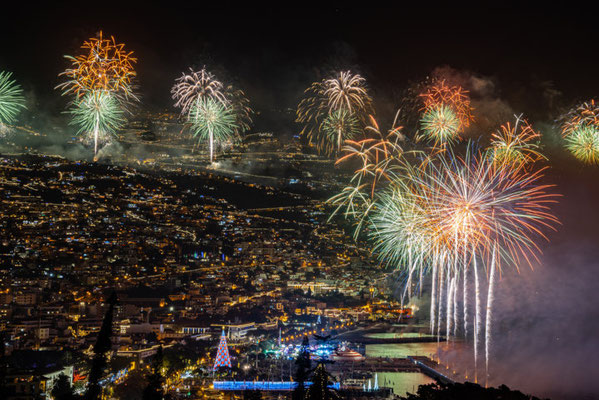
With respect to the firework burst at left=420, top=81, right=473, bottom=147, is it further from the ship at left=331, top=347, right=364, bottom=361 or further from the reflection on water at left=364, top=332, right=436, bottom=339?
the reflection on water at left=364, top=332, right=436, bottom=339

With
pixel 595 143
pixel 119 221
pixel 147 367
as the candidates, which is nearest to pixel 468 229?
pixel 595 143

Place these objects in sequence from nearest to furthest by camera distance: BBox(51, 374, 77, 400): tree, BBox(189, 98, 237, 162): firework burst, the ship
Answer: BBox(51, 374, 77, 400): tree
BBox(189, 98, 237, 162): firework burst
the ship

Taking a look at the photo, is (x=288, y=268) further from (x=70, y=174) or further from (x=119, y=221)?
(x=70, y=174)

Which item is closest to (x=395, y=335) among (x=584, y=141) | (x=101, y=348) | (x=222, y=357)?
(x=222, y=357)

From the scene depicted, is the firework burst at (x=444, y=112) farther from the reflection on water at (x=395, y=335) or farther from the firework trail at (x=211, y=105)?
the reflection on water at (x=395, y=335)

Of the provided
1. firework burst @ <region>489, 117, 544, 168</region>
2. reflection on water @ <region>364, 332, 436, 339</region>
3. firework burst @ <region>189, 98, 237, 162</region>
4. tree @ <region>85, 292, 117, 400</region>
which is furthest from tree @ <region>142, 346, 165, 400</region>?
reflection on water @ <region>364, 332, 436, 339</region>

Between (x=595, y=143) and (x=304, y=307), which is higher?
(x=595, y=143)
